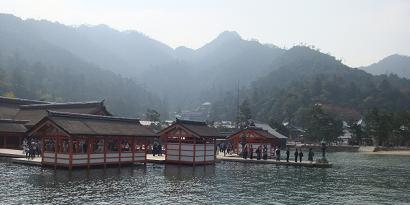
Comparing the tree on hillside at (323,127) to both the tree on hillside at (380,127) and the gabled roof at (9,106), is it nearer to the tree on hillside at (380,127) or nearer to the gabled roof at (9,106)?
the tree on hillside at (380,127)

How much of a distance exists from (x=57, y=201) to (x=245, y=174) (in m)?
20.7

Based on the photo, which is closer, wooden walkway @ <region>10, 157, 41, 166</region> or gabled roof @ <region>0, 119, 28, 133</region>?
wooden walkway @ <region>10, 157, 41, 166</region>

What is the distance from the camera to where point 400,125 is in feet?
Result: 374

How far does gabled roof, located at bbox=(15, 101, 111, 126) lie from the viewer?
194 ft

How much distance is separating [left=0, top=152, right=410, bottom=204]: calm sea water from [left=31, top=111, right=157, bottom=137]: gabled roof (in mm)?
3103

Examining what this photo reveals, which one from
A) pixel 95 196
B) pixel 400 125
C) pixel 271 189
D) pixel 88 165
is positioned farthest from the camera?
pixel 400 125

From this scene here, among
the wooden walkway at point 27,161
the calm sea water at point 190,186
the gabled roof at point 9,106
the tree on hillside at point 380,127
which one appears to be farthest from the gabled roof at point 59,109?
the tree on hillside at point 380,127

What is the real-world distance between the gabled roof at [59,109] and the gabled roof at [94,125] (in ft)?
47.6

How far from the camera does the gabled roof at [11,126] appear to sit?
54.9 metres

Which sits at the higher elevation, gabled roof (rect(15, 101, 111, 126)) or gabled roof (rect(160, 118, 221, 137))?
gabled roof (rect(15, 101, 111, 126))

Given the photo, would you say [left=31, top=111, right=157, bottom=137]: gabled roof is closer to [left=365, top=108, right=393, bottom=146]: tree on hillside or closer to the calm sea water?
the calm sea water

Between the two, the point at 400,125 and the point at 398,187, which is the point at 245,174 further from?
the point at 400,125

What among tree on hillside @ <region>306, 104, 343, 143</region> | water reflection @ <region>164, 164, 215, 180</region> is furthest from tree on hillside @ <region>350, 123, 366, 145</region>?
water reflection @ <region>164, 164, 215, 180</region>

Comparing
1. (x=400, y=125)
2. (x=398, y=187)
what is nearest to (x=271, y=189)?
(x=398, y=187)
